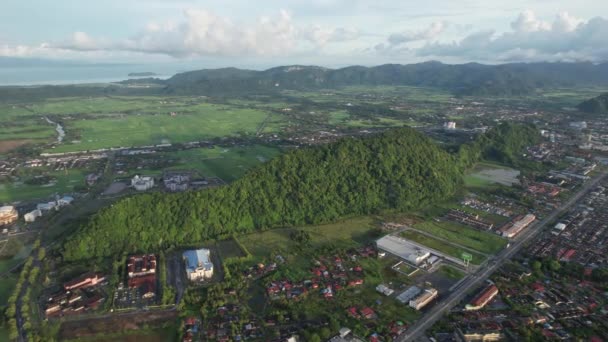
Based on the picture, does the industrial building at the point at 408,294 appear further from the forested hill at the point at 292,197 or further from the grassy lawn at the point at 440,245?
the forested hill at the point at 292,197

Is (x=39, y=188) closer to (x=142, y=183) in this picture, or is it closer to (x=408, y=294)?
(x=142, y=183)

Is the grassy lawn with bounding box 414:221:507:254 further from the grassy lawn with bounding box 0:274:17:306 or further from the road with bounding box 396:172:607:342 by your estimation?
the grassy lawn with bounding box 0:274:17:306

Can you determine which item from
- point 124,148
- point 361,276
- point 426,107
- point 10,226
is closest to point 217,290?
point 361,276

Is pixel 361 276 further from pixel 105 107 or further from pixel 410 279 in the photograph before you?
pixel 105 107

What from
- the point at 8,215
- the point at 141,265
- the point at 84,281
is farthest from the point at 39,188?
the point at 141,265

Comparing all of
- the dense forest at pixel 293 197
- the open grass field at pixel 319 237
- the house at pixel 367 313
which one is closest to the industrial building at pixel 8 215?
the dense forest at pixel 293 197

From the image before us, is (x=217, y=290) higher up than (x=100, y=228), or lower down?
lower down
